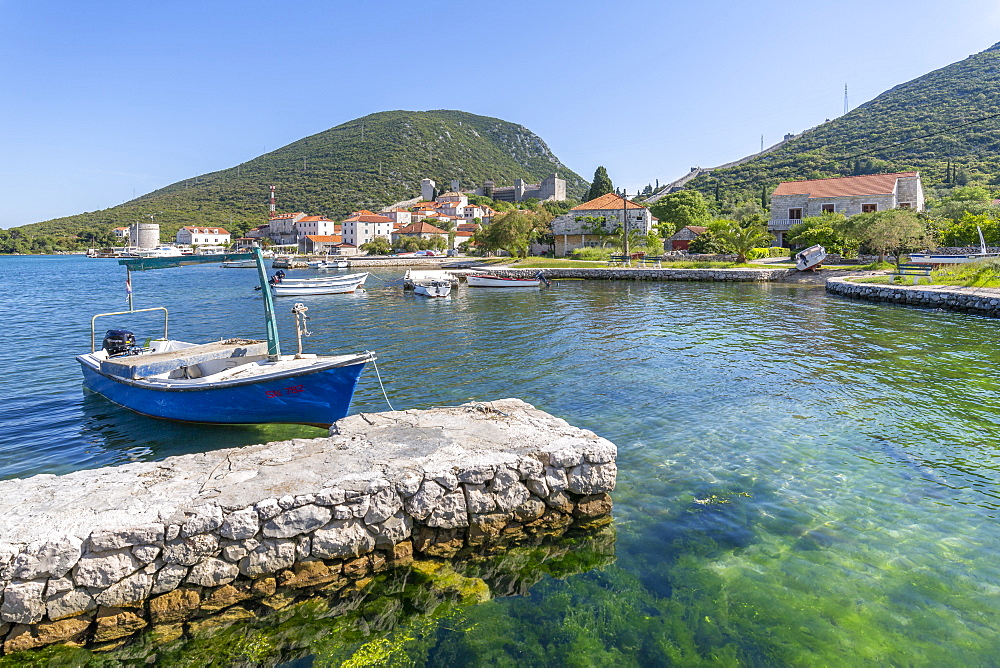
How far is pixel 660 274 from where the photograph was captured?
4875 centimetres

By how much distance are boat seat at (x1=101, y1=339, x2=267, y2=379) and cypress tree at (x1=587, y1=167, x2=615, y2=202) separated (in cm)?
11299

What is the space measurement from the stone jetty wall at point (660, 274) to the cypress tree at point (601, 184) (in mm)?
68958

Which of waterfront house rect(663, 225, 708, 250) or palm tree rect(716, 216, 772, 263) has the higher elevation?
waterfront house rect(663, 225, 708, 250)

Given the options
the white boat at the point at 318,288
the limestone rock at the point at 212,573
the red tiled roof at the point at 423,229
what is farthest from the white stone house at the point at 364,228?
the limestone rock at the point at 212,573

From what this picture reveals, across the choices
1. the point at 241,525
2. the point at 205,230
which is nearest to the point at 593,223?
the point at 241,525

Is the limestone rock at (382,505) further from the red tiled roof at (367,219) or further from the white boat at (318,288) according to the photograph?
the red tiled roof at (367,219)

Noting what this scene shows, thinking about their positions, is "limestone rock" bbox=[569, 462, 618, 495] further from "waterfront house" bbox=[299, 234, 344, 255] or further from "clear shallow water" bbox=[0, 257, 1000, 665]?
"waterfront house" bbox=[299, 234, 344, 255]

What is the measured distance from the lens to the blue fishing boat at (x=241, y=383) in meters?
9.47

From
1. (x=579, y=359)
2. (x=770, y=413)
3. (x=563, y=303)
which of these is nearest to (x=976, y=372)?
(x=770, y=413)

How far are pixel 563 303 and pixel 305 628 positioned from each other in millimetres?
29594

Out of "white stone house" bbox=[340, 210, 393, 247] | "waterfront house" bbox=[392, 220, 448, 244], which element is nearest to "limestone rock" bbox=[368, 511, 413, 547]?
"waterfront house" bbox=[392, 220, 448, 244]

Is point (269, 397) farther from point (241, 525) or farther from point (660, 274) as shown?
point (660, 274)

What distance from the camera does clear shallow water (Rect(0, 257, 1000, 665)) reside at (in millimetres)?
4758

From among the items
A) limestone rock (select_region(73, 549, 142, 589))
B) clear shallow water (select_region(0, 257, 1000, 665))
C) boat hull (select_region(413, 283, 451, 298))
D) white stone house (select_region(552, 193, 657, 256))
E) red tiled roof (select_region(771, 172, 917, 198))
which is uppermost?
red tiled roof (select_region(771, 172, 917, 198))
